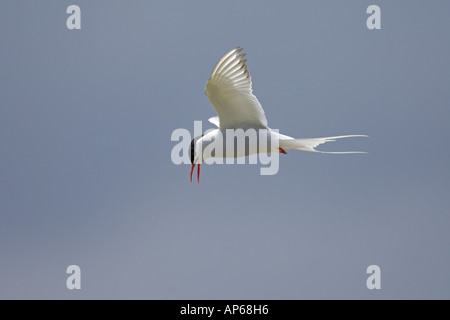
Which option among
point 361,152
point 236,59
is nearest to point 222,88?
point 236,59

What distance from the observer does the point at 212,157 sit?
737 cm

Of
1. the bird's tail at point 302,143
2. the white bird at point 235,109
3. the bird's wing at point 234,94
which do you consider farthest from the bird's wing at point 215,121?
the bird's tail at point 302,143

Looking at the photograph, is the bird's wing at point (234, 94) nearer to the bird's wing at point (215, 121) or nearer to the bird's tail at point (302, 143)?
the bird's tail at point (302, 143)

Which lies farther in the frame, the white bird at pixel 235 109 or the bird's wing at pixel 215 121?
the bird's wing at pixel 215 121

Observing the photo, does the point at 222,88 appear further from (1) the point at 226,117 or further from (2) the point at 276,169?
(2) the point at 276,169

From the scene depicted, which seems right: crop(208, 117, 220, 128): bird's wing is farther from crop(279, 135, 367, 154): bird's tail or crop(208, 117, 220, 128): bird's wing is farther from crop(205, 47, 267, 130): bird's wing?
crop(279, 135, 367, 154): bird's tail

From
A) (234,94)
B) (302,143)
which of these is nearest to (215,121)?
(234,94)

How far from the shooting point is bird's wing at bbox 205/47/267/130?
263 inches

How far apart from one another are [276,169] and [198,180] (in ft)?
4.24

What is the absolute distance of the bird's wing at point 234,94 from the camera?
6.68 metres

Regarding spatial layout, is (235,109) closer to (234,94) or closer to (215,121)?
(234,94)

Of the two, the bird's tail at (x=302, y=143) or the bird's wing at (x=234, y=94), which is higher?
Answer: the bird's wing at (x=234, y=94)

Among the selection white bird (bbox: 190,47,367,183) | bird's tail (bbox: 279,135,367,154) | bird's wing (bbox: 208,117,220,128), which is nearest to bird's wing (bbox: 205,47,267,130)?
white bird (bbox: 190,47,367,183)

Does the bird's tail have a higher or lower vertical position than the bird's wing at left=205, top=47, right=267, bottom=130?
lower
